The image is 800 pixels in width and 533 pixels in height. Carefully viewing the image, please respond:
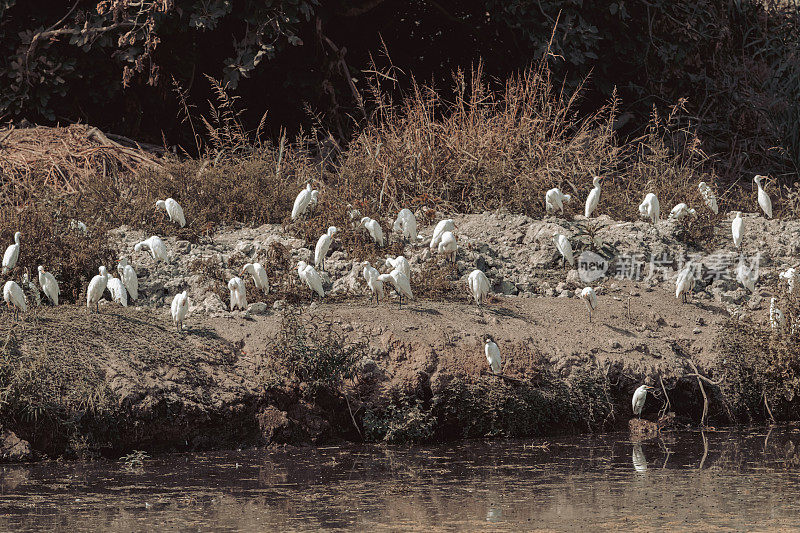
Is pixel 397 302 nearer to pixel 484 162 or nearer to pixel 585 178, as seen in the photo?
pixel 484 162

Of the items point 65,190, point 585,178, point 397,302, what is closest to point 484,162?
point 585,178

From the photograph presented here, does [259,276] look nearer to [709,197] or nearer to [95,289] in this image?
[95,289]

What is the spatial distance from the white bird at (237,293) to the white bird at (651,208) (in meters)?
3.75

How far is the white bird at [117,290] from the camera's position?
26.2ft

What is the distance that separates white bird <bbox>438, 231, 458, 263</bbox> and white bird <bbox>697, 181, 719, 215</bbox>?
8.98 feet

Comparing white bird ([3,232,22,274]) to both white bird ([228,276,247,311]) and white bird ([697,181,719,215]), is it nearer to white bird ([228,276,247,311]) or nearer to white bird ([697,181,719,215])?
white bird ([228,276,247,311])

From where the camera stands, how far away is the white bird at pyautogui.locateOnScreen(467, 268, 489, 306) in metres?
8.05

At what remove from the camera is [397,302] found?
27.0ft

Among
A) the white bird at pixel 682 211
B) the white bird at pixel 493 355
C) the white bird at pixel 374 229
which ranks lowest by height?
the white bird at pixel 493 355

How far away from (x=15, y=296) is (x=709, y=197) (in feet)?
20.0

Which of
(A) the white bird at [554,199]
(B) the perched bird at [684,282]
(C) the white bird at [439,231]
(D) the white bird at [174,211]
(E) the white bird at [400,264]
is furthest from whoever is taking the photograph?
(A) the white bird at [554,199]

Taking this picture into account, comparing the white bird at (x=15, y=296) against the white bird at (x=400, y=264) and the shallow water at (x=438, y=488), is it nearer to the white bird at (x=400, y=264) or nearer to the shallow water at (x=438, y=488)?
the shallow water at (x=438, y=488)

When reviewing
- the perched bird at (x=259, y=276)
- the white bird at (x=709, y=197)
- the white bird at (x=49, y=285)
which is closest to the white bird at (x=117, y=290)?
the white bird at (x=49, y=285)

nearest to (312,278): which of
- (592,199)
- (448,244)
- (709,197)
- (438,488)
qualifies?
(448,244)
